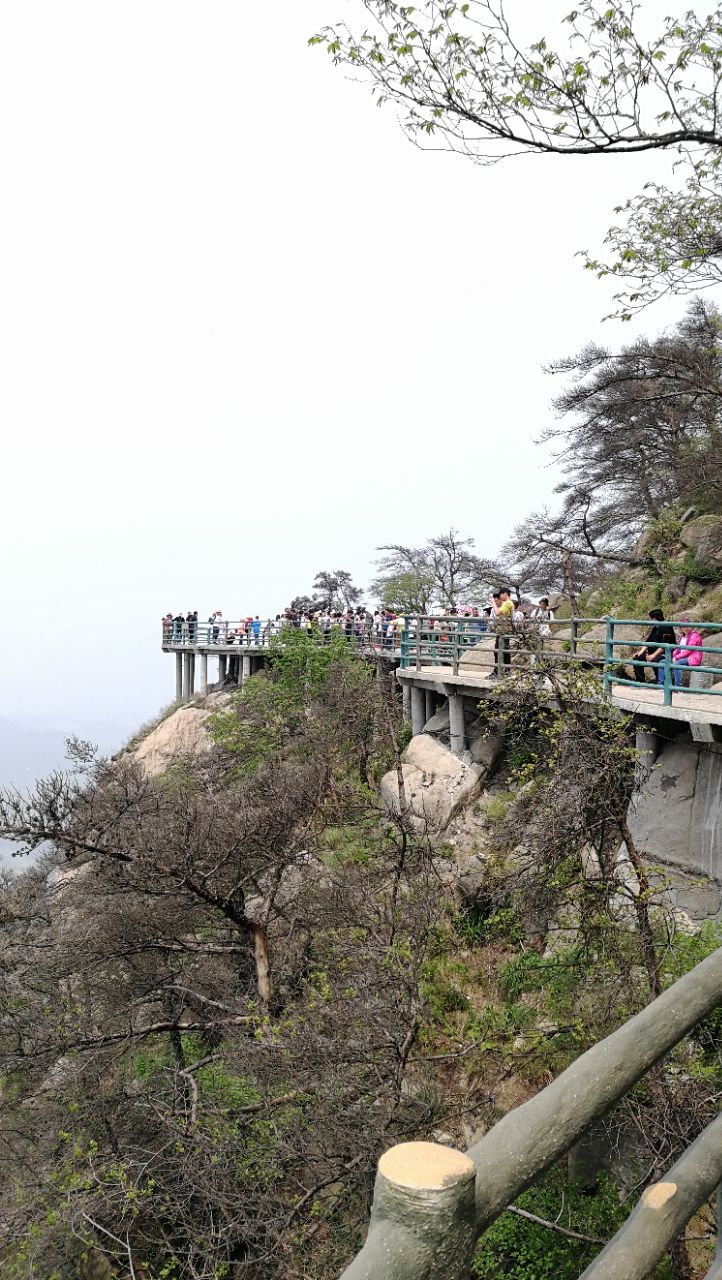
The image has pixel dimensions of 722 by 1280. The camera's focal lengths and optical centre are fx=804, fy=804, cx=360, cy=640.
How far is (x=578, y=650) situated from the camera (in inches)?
632

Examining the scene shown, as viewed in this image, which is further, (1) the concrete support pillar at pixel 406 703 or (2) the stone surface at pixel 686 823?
(1) the concrete support pillar at pixel 406 703

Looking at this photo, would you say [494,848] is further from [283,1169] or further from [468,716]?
[468,716]

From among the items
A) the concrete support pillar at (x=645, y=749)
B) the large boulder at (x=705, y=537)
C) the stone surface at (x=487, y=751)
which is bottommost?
the stone surface at (x=487, y=751)

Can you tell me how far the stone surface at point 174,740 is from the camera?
81.9 ft

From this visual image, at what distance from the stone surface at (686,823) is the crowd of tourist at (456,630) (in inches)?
46.4

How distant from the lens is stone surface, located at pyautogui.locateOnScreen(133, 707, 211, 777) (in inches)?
983

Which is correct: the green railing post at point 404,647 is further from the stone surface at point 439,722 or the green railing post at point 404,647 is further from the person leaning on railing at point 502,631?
the person leaning on railing at point 502,631

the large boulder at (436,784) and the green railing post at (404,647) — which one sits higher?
the green railing post at (404,647)

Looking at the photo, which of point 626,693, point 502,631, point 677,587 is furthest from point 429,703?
point 626,693

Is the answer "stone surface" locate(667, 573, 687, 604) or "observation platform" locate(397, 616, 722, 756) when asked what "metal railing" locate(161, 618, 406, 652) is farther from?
"stone surface" locate(667, 573, 687, 604)

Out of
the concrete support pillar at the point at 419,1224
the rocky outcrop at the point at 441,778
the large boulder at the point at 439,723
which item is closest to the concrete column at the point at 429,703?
the large boulder at the point at 439,723

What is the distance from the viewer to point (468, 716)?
54.3 feet

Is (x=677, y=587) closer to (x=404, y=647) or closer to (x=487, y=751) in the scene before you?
(x=404, y=647)

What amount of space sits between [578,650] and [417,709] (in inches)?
168
